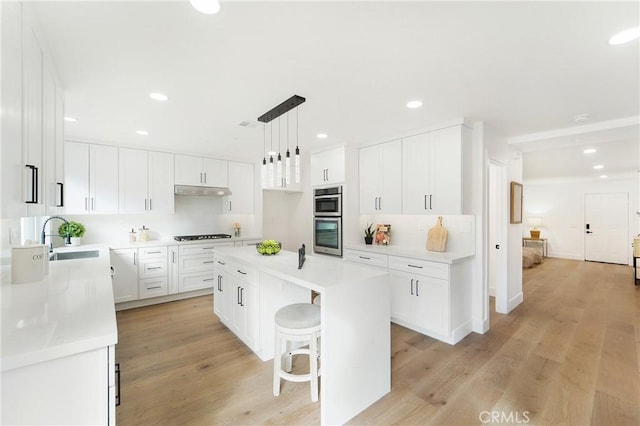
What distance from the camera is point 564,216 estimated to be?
329 inches

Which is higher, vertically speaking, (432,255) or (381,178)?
(381,178)

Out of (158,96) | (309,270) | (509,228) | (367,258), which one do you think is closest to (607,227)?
(509,228)

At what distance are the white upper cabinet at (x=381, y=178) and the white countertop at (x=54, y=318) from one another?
313 centimetres

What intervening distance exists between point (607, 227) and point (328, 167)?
27.5 feet

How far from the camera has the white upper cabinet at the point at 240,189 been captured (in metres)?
5.13

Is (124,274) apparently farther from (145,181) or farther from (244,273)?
(244,273)

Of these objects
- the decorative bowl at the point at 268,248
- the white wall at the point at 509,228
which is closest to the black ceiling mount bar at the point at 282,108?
the decorative bowl at the point at 268,248

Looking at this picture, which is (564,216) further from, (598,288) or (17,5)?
(17,5)

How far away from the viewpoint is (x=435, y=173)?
335cm

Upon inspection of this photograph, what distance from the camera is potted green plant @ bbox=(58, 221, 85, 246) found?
3776 millimetres

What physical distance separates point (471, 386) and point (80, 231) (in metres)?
4.89

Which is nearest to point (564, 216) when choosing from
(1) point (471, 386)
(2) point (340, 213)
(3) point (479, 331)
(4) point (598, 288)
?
Result: (4) point (598, 288)

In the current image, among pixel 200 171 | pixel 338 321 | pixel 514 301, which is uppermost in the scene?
pixel 200 171

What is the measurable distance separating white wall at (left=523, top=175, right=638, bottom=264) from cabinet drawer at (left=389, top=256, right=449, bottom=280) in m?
7.81
